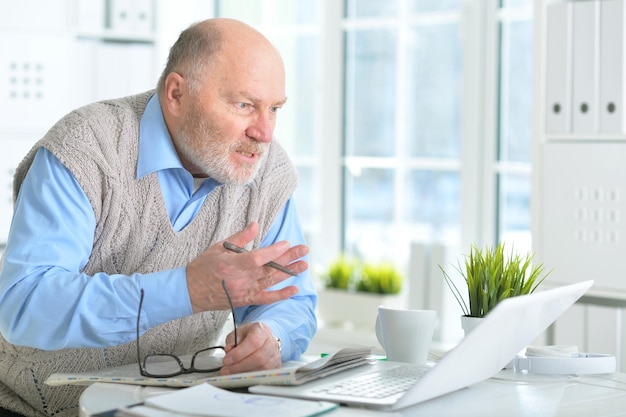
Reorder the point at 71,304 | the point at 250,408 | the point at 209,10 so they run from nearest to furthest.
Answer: the point at 250,408, the point at 71,304, the point at 209,10

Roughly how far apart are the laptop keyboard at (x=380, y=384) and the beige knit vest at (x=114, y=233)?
570 mm

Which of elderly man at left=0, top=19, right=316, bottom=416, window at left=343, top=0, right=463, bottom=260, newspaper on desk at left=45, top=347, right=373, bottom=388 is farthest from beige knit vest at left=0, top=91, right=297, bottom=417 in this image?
window at left=343, top=0, right=463, bottom=260

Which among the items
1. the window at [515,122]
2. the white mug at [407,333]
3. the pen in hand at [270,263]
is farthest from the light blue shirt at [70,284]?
the window at [515,122]

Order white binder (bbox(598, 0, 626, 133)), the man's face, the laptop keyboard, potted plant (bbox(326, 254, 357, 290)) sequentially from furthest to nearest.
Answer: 1. potted plant (bbox(326, 254, 357, 290))
2. white binder (bbox(598, 0, 626, 133))
3. the man's face
4. the laptop keyboard

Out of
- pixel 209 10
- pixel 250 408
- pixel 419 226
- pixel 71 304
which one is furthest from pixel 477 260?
pixel 209 10

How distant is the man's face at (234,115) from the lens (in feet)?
6.56

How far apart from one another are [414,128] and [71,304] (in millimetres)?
2620

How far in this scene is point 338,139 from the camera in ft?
14.3

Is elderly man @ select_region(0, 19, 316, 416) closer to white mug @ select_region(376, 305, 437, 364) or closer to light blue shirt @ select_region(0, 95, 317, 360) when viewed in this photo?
light blue shirt @ select_region(0, 95, 317, 360)

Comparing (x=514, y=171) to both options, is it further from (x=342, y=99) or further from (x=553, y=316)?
(x=553, y=316)

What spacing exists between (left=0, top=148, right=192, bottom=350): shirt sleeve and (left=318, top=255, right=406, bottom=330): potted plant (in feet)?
7.62

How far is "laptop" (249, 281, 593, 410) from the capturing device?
4.49 feet

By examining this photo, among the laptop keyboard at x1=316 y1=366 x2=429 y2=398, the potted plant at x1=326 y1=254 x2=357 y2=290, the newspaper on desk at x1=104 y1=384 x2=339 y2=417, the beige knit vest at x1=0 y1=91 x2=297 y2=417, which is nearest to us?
the newspaper on desk at x1=104 y1=384 x2=339 y2=417

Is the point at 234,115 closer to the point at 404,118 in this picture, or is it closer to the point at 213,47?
the point at 213,47
